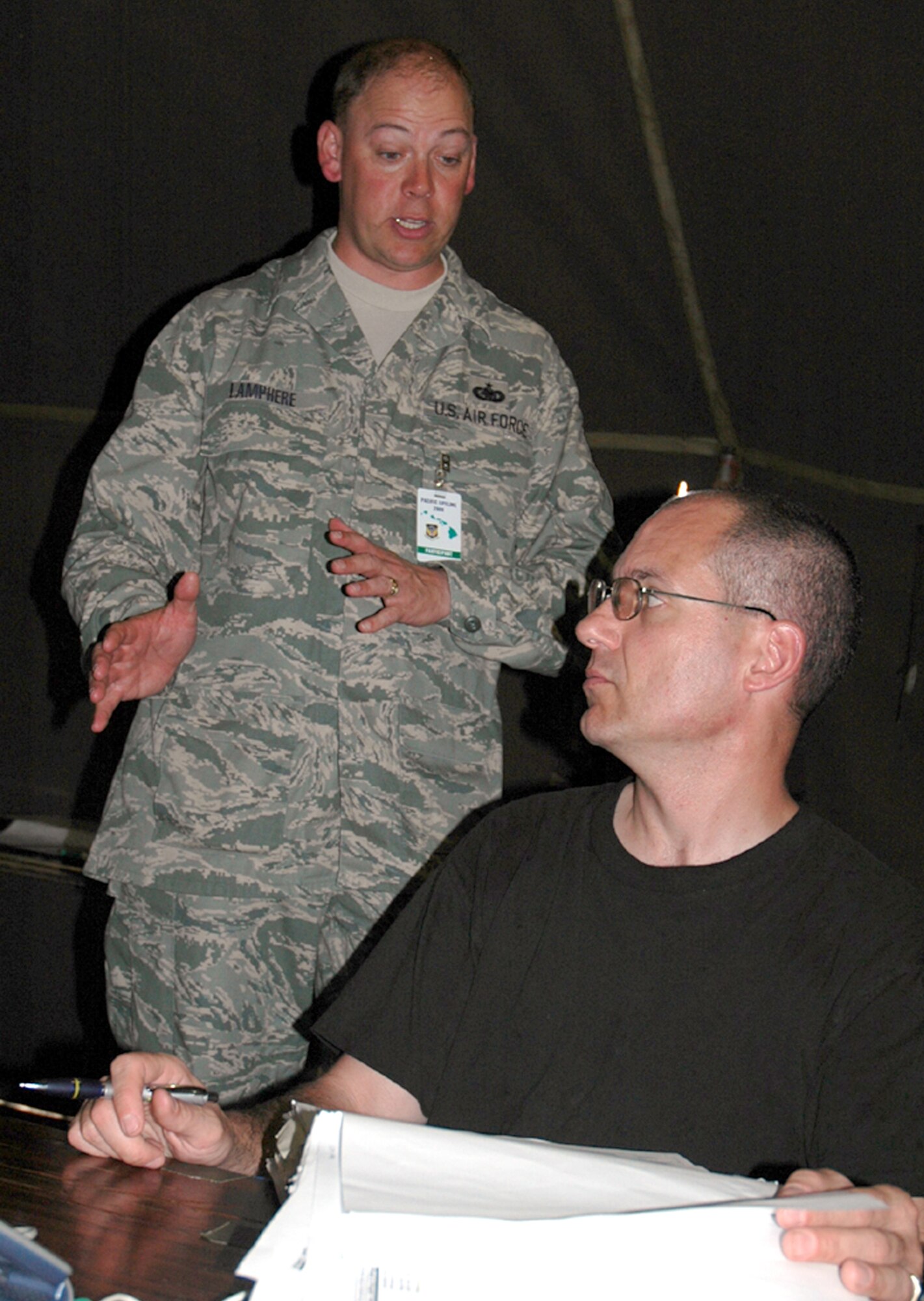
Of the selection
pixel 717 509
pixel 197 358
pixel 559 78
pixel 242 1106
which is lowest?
pixel 242 1106

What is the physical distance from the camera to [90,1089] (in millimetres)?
1053

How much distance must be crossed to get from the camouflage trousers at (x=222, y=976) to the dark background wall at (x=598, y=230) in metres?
1.29

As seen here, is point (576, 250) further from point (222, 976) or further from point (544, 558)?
point (222, 976)

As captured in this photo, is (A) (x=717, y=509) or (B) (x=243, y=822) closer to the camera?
(A) (x=717, y=509)

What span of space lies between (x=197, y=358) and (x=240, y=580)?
1.27 feet

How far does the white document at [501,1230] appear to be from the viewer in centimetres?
76

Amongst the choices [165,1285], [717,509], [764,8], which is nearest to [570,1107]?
[165,1285]

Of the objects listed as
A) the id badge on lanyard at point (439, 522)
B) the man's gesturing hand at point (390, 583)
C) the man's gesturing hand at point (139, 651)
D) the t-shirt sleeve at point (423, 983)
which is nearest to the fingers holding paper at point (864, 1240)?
the t-shirt sleeve at point (423, 983)

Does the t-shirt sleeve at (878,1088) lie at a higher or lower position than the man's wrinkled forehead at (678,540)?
lower

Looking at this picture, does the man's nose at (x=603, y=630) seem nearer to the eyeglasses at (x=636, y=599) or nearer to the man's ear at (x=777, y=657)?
the eyeglasses at (x=636, y=599)

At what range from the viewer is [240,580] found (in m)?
2.08

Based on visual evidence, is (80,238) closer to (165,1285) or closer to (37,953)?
(37,953)

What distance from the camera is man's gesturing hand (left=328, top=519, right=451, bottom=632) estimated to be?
5.96ft

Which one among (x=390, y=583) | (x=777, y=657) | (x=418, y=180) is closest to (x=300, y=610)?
(x=390, y=583)
